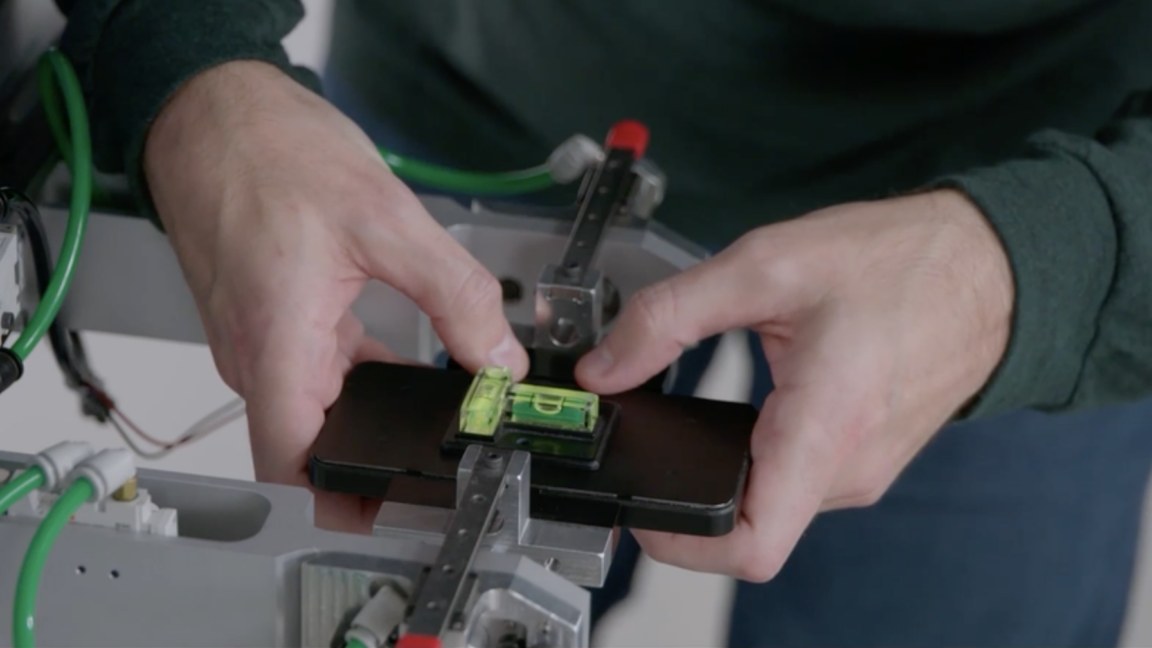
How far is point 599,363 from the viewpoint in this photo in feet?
2.55

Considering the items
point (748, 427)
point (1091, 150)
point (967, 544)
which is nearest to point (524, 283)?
point (748, 427)

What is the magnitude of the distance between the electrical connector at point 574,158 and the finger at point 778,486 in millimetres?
251

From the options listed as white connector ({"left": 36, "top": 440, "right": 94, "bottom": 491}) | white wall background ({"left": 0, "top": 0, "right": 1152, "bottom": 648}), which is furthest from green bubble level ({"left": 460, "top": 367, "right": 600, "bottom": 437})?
white wall background ({"left": 0, "top": 0, "right": 1152, "bottom": 648})

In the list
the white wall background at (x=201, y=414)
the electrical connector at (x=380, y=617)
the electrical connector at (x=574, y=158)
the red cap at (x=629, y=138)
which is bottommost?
the white wall background at (x=201, y=414)

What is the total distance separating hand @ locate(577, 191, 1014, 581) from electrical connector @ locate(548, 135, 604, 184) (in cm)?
18

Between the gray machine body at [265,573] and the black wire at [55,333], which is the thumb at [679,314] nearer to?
the gray machine body at [265,573]

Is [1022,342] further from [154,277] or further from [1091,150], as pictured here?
[154,277]

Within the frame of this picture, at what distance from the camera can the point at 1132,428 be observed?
1150 mm


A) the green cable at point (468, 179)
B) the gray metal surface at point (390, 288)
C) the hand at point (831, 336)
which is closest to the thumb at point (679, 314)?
the hand at point (831, 336)

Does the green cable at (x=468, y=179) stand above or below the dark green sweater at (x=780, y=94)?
below

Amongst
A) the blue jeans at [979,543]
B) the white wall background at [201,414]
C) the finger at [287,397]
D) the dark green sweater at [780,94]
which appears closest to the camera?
the finger at [287,397]

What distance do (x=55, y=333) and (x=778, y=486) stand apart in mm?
511

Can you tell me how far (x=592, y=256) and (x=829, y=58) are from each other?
315 millimetres

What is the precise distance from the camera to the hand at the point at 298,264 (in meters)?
0.74
